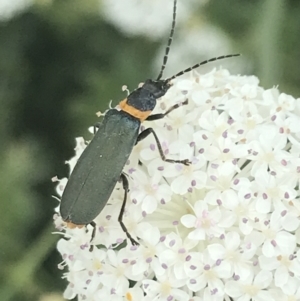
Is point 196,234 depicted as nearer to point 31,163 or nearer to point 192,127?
point 192,127

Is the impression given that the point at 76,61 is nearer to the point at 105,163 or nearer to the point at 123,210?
the point at 105,163

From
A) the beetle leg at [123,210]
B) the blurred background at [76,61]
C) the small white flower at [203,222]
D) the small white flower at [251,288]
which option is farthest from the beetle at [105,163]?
the blurred background at [76,61]

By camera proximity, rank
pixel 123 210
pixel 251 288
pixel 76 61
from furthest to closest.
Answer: pixel 76 61
pixel 123 210
pixel 251 288

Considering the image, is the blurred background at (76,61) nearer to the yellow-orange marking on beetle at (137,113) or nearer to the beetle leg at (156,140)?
the yellow-orange marking on beetle at (137,113)

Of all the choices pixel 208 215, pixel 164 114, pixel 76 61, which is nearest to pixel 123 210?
pixel 208 215

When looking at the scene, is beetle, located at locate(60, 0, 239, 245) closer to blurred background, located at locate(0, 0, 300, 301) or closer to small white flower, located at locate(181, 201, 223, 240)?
small white flower, located at locate(181, 201, 223, 240)

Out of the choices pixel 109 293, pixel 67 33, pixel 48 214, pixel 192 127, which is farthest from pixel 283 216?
pixel 67 33

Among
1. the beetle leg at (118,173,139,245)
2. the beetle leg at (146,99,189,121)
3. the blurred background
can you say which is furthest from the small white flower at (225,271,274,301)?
the blurred background
